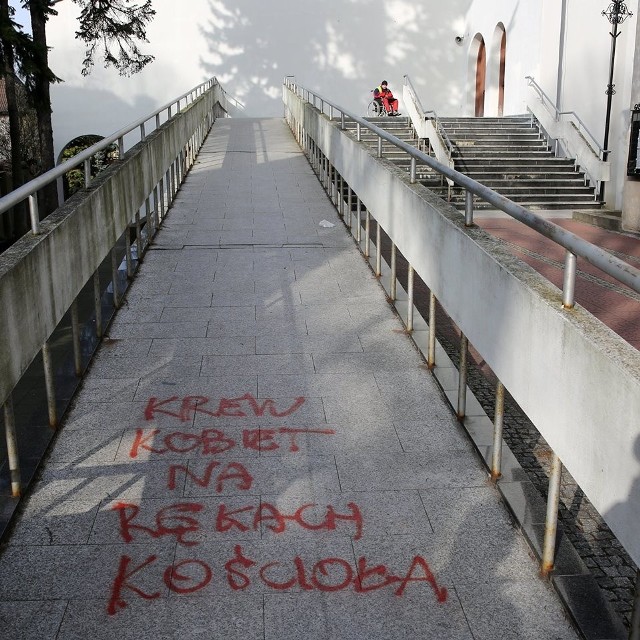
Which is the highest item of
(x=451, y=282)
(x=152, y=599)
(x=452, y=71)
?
(x=452, y=71)

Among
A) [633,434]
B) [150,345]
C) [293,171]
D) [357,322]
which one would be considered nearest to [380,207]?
[357,322]

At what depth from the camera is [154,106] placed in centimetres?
3991

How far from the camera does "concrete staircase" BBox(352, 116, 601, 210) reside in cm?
1955

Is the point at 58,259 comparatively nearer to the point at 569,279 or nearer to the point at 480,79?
the point at 569,279

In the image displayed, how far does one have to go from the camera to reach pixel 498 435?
5043mm

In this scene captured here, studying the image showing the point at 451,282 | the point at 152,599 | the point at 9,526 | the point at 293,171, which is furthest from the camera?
the point at 293,171

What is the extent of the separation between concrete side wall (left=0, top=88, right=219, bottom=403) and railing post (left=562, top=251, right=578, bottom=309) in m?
2.72

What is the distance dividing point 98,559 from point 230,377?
251 cm

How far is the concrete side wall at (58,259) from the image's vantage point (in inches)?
183

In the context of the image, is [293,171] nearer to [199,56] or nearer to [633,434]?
[633,434]

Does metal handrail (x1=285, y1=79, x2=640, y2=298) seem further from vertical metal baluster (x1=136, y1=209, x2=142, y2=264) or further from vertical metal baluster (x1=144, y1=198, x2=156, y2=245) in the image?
vertical metal baluster (x1=144, y1=198, x2=156, y2=245)

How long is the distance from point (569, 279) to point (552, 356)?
349mm

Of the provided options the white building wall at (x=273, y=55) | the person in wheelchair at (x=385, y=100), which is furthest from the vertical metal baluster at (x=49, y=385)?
the white building wall at (x=273, y=55)

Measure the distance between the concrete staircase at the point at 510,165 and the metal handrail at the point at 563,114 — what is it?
71cm
